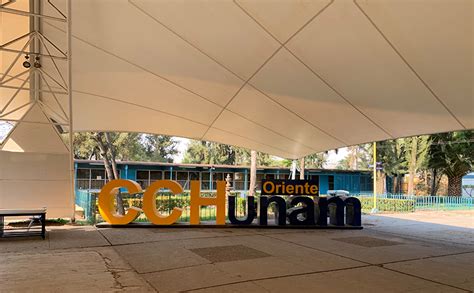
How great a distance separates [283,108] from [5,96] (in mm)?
9346

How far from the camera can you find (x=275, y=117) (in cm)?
1152

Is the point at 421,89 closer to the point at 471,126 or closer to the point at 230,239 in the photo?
the point at 471,126

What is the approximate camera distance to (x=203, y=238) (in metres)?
10.5

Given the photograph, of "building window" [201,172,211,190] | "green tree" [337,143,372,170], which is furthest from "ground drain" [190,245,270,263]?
"green tree" [337,143,372,170]

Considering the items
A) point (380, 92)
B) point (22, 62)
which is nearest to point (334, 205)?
point (380, 92)

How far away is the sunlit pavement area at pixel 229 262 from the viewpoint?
5.77 m

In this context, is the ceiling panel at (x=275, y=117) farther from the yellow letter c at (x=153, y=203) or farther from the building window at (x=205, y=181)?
the building window at (x=205, y=181)

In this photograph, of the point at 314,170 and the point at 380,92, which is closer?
the point at 380,92

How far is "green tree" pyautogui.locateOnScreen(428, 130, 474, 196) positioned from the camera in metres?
30.0

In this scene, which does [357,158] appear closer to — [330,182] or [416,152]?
[330,182]

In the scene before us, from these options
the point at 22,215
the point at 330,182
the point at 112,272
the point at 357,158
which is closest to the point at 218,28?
the point at 112,272

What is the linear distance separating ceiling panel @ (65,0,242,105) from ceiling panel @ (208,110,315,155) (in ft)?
6.67

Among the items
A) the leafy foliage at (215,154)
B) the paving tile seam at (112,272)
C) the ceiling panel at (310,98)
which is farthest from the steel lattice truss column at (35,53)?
the leafy foliage at (215,154)

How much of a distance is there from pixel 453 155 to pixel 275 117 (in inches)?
978
